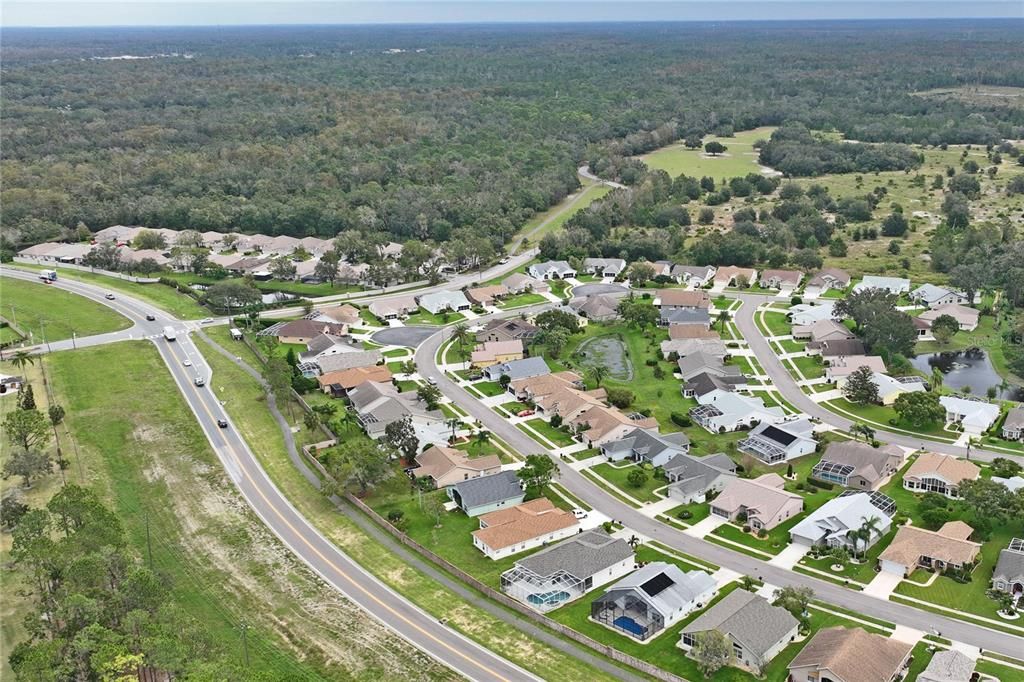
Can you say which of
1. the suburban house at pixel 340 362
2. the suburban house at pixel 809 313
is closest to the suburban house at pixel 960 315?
the suburban house at pixel 809 313

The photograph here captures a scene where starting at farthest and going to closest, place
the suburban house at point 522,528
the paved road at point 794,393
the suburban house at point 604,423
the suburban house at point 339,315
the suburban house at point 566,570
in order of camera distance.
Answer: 1. the suburban house at point 339,315
2. the suburban house at point 604,423
3. the paved road at point 794,393
4. the suburban house at point 522,528
5. the suburban house at point 566,570

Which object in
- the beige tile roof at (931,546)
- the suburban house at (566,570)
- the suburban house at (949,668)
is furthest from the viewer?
the beige tile roof at (931,546)

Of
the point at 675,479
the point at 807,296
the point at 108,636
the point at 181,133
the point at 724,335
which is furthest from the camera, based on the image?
the point at 181,133

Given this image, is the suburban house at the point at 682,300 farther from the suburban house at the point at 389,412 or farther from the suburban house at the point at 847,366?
the suburban house at the point at 389,412

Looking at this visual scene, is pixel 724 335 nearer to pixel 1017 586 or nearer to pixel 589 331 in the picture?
pixel 589 331

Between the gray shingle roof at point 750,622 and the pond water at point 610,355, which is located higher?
the gray shingle roof at point 750,622

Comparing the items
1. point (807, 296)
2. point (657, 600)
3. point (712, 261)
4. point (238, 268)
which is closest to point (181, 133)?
point (238, 268)

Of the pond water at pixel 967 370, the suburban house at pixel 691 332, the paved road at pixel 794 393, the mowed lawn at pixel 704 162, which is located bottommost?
the pond water at pixel 967 370

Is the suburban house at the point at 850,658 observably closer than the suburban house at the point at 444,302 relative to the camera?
Yes
